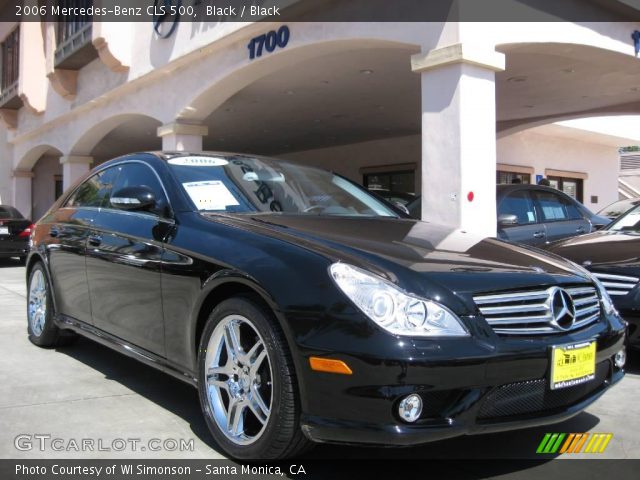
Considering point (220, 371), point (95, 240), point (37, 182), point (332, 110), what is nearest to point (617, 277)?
point (220, 371)

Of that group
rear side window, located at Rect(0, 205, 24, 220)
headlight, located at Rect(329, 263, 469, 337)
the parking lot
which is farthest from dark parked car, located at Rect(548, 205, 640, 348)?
rear side window, located at Rect(0, 205, 24, 220)

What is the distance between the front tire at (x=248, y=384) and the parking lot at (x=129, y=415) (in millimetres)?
214

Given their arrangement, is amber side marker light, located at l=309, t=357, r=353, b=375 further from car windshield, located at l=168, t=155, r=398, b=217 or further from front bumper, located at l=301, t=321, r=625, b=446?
car windshield, located at l=168, t=155, r=398, b=217

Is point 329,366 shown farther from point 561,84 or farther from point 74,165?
point 74,165

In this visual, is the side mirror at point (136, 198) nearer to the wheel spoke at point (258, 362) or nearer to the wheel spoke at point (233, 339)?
the wheel spoke at point (233, 339)

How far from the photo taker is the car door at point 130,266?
11.6 ft

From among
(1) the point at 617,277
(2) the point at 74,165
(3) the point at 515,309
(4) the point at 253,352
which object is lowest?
(4) the point at 253,352

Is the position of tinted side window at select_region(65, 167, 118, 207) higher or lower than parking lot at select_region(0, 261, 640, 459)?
higher

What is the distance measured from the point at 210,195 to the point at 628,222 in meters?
4.18

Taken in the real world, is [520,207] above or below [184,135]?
below

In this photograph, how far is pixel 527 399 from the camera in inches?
101

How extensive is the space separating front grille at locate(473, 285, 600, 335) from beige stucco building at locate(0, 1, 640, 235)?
4588 mm

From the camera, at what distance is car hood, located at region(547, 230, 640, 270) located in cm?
471

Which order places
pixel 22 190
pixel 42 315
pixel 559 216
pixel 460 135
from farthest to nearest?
pixel 22 190 < pixel 559 216 < pixel 460 135 < pixel 42 315
